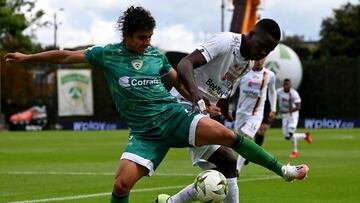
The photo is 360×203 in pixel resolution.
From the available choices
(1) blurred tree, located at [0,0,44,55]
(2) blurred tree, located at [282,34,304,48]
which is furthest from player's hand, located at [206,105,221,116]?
(2) blurred tree, located at [282,34,304,48]

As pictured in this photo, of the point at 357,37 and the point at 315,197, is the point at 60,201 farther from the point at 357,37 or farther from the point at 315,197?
the point at 357,37

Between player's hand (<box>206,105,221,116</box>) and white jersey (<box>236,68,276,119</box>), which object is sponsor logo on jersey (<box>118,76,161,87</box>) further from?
white jersey (<box>236,68,276,119</box>)

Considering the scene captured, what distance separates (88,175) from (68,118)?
46.4 metres

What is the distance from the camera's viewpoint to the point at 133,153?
30.1 feet

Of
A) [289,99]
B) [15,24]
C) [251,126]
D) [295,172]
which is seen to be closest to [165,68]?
[295,172]

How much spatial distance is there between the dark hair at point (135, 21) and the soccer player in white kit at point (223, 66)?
2.09ft

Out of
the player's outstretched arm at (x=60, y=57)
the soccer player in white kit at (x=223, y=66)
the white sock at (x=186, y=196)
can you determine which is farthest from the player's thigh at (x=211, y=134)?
the player's outstretched arm at (x=60, y=57)

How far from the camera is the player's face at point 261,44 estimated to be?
985 centimetres

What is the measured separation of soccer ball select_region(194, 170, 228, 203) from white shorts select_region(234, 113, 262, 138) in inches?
384

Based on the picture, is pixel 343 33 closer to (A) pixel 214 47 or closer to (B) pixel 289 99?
(B) pixel 289 99

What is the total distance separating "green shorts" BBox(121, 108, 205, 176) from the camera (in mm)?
9219

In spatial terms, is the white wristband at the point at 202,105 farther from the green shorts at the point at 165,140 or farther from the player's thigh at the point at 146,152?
the player's thigh at the point at 146,152

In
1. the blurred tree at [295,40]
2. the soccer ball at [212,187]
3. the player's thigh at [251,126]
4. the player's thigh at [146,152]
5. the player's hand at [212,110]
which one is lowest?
the blurred tree at [295,40]

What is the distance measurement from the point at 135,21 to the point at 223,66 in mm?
1350
